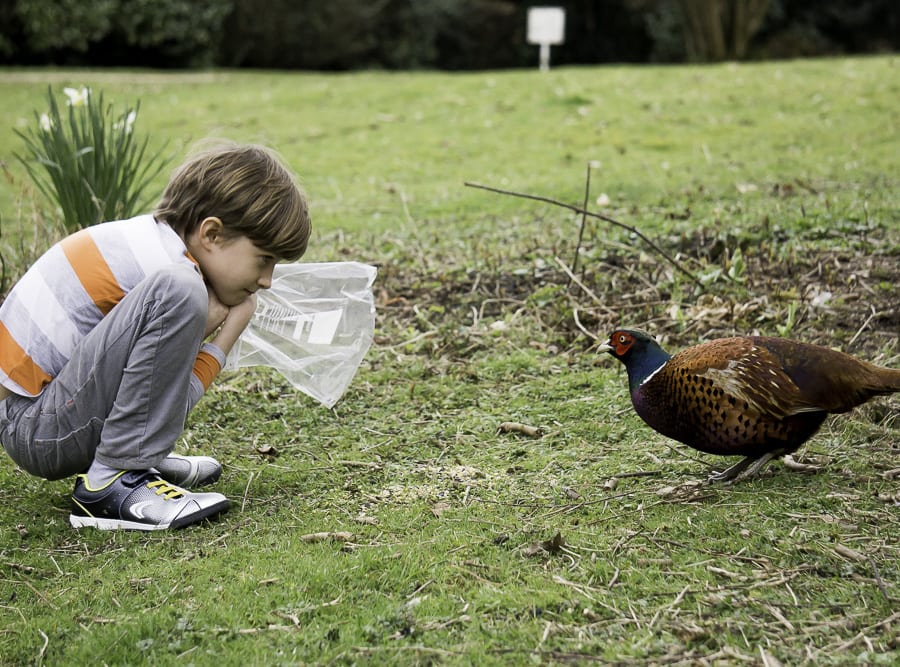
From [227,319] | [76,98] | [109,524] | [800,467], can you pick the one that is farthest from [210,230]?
[76,98]

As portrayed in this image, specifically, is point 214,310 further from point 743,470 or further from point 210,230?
point 743,470

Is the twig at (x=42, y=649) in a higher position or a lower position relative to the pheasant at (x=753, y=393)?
lower

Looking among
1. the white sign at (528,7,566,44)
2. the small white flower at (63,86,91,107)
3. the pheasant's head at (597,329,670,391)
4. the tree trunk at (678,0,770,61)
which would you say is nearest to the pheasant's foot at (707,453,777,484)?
the pheasant's head at (597,329,670,391)

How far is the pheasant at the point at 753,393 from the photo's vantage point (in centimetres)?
290

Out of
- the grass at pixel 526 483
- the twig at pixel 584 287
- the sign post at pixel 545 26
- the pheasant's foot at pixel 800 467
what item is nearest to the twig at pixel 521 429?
the grass at pixel 526 483

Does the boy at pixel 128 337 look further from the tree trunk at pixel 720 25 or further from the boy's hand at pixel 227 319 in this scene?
the tree trunk at pixel 720 25

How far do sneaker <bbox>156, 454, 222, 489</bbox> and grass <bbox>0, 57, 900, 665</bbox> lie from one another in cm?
13

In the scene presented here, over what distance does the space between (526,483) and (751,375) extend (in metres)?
0.78

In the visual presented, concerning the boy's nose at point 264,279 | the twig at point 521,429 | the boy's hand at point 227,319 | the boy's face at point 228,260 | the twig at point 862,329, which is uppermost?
the boy's face at point 228,260

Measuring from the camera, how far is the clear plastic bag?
3.59 m

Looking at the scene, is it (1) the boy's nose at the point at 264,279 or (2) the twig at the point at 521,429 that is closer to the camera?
(1) the boy's nose at the point at 264,279

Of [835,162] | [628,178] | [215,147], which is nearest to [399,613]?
[215,147]

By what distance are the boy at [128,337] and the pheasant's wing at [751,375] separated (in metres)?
1.27

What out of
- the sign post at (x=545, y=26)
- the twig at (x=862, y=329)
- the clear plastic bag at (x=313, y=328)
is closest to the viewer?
the clear plastic bag at (x=313, y=328)
